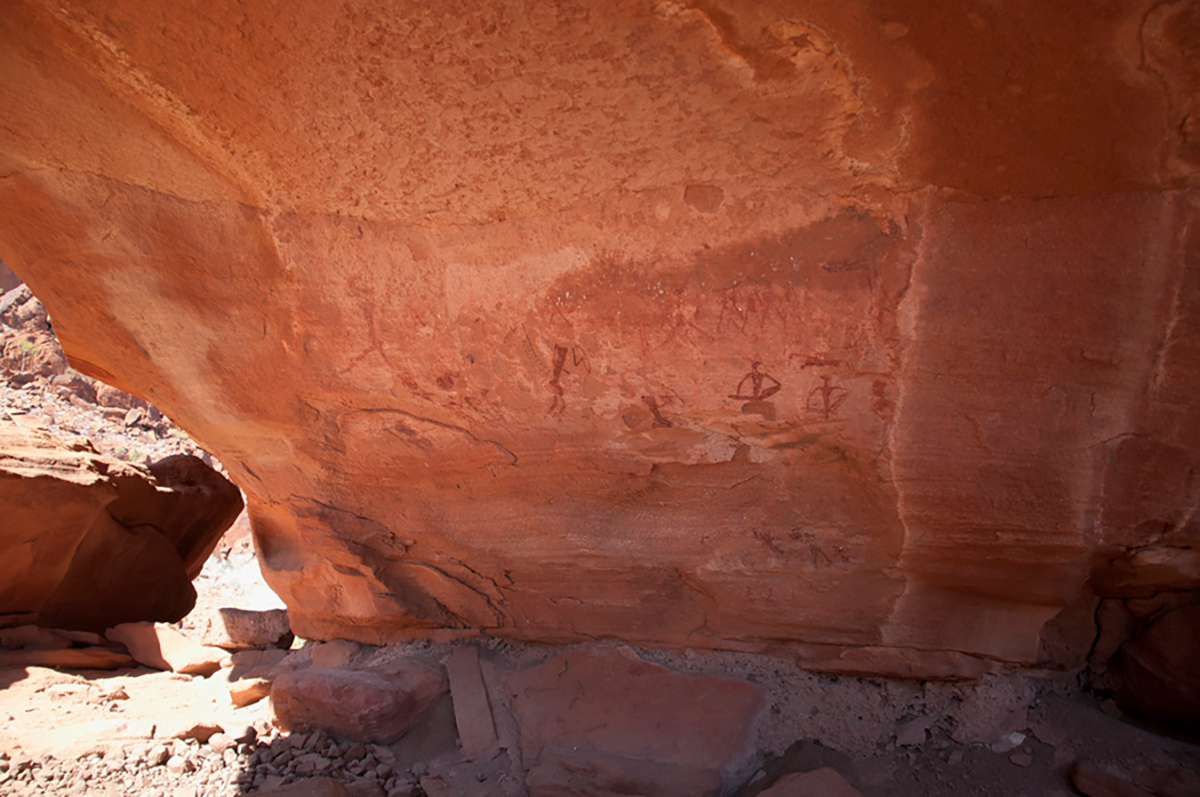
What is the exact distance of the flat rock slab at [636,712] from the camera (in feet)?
6.95

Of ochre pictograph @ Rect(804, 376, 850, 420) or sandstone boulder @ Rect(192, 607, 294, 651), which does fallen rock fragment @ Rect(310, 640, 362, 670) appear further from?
ochre pictograph @ Rect(804, 376, 850, 420)

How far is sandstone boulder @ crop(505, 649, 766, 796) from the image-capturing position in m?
2.08

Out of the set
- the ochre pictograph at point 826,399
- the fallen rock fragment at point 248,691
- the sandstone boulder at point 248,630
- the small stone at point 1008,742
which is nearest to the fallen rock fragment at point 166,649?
the sandstone boulder at point 248,630

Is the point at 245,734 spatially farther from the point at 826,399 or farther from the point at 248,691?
the point at 826,399

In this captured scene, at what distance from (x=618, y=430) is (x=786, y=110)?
1030 mm

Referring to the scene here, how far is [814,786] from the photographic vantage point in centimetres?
187

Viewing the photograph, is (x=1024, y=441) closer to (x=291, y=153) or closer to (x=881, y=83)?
(x=881, y=83)

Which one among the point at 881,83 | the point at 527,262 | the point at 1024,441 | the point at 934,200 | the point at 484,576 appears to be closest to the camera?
the point at 881,83

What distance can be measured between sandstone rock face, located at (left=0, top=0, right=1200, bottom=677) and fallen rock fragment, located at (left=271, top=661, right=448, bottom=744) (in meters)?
0.54

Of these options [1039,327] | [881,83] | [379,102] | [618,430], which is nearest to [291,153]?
[379,102]

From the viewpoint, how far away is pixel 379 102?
163 cm

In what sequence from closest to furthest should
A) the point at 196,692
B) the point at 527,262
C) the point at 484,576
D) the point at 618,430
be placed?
the point at 527,262 < the point at 618,430 < the point at 484,576 < the point at 196,692

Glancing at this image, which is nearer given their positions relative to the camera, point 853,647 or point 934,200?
point 934,200

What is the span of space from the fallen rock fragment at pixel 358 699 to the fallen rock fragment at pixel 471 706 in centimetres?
8
